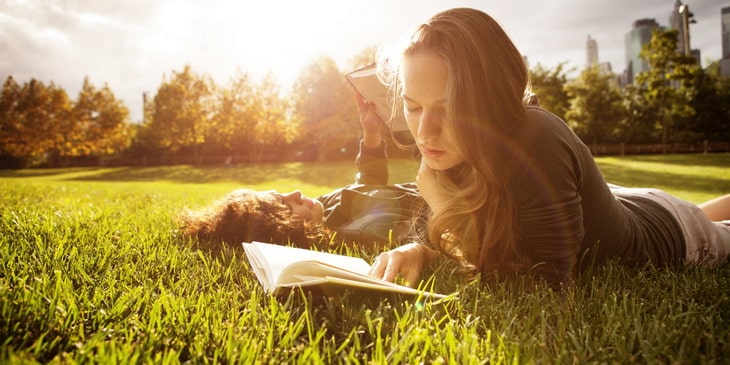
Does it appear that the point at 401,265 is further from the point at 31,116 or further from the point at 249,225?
the point at 31,116

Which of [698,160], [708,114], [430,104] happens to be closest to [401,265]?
[430,104]

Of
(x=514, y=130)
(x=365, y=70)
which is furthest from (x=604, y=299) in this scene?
(x=365, y=70)

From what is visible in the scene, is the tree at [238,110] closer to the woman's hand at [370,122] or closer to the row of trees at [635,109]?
the row of trees at [635,109]

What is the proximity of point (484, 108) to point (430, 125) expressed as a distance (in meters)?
0.28

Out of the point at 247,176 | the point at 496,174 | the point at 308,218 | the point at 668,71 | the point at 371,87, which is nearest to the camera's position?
the point at 496,174

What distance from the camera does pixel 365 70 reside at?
4.21 metres

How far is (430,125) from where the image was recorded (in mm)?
2135

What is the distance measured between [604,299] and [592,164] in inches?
26.6

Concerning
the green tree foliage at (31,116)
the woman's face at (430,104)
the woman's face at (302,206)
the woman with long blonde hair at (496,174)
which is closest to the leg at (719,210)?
the woman with long blonde hair at (496,174)

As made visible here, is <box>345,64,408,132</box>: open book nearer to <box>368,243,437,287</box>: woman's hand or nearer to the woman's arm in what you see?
the woman's arm

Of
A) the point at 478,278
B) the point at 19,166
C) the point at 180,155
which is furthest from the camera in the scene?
the point at 180,155

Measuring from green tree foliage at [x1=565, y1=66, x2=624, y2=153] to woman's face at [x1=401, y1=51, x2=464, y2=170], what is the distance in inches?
1519

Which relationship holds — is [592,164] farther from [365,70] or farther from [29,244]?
[29,244]

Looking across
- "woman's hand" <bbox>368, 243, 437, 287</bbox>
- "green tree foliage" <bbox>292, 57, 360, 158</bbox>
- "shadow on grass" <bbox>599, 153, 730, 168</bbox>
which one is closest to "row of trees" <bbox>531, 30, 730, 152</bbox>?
"shadow on grass" <bbox>599, 153, 730, 168</bbox>
